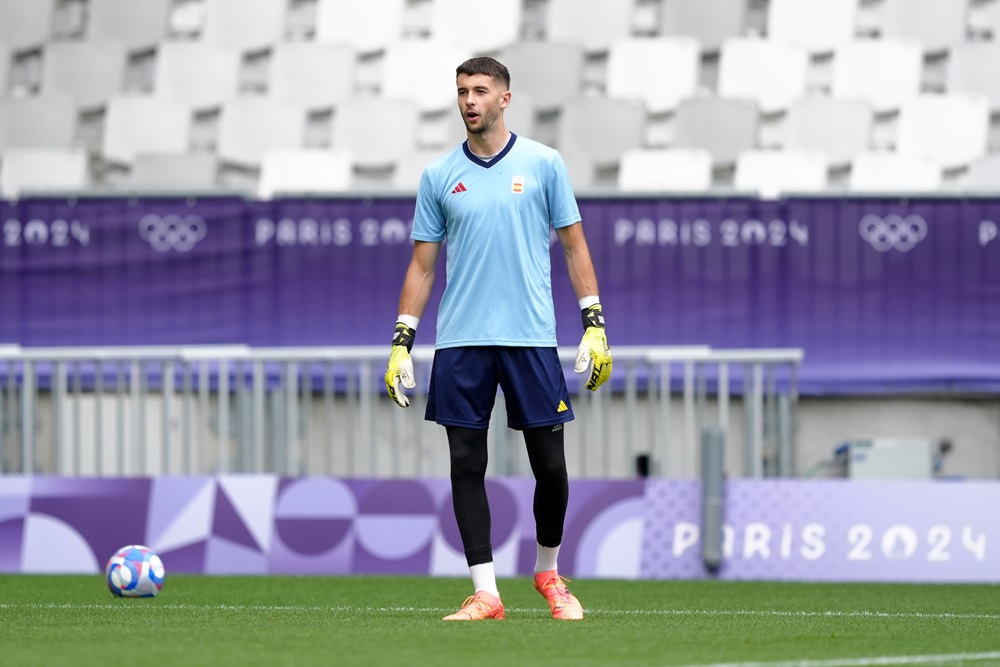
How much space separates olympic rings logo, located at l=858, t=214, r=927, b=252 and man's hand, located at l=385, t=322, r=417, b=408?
20.1ft

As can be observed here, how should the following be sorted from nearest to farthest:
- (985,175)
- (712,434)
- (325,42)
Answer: (712,434) < (985,175) < (325,42)

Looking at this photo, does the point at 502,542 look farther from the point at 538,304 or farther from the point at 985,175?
the point at 985,175

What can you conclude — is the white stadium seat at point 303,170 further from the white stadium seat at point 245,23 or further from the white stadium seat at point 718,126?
the white stadium seat at point 718,126

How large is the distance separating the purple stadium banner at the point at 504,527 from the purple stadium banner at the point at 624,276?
2044mm

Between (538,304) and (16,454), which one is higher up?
(538,304)

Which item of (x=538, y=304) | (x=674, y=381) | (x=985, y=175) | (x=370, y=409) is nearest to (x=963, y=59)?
(x=985, y=175)

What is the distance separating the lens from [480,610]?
5.92 meters

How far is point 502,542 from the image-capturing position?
970 cm

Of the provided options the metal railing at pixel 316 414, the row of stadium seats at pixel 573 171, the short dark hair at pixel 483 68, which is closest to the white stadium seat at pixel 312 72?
the row of stadium seats at pixel 573 171

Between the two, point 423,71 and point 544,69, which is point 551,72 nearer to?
point 544,69

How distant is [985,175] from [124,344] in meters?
6.47

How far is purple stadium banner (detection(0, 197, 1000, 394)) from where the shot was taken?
38.1ft

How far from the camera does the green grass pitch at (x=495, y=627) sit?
183 inches

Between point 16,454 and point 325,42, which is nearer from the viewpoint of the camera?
point 16,454
